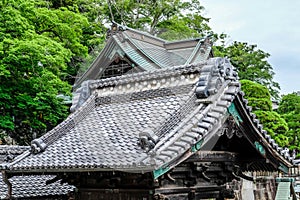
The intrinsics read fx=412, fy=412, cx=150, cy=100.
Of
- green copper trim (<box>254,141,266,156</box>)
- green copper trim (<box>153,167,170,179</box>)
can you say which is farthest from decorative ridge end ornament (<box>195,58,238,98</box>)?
green copper trim (<box>153,167,170,179</box>)

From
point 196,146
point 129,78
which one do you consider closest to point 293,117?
point 129,78

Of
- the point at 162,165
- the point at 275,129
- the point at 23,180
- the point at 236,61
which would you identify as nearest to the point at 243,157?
the point at 162,165

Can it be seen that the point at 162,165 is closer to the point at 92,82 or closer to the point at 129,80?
the point at 129,80

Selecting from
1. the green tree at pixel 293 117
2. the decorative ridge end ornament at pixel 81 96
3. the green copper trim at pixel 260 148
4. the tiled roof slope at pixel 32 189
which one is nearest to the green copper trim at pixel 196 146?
the green copper trim at pixel 260 148

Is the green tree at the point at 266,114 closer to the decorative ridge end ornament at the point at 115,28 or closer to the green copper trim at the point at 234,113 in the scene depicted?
the decorative ridge end ornament at the point at 115,28

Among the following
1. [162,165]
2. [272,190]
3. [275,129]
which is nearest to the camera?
[162,165]

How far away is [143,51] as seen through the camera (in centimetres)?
1895

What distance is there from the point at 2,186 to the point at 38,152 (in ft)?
9.01

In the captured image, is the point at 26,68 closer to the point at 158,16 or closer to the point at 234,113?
the point at 234,113

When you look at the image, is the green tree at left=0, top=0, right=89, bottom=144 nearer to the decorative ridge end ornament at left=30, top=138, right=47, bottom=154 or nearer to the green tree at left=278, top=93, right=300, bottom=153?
the decorative ridge end ornament at left=30, top=138, right=47, bottom=154

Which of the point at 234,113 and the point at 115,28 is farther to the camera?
the point at 115,28

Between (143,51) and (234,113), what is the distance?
12.3m

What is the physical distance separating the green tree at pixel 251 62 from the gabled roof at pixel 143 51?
1331cm

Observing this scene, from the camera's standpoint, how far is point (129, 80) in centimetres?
875
